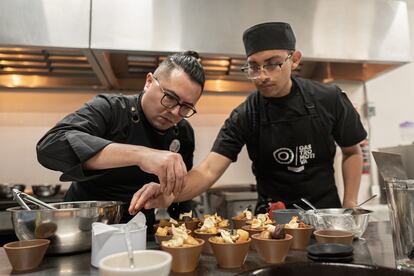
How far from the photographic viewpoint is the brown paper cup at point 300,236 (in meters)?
1.00

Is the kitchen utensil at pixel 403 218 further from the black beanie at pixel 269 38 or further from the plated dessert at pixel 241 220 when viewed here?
the black beanie at pixel 269 38

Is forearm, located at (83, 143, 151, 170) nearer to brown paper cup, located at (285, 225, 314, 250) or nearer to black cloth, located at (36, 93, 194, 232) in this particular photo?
black cloth, located at (36, 93, 194, 232)

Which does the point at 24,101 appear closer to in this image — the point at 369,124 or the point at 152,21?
the point at 152,21

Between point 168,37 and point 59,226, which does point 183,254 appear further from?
point 168,37

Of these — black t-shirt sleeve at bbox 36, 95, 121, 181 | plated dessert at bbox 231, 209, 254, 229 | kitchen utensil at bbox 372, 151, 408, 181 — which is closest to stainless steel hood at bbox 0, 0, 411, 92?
black t-shirt sleeve at bbox 36, 95, 121, 181

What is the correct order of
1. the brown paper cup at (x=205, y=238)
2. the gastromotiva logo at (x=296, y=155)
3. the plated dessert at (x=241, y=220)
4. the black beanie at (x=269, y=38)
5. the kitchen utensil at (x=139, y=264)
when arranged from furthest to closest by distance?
the gastromotiva logo at (x=296, y=155) < the black beanie at (x=269, y=38) < the plated dessert at (x=241, y=220) < the brown paper cup at (x=205, y=238) < the kitchen utensil at (x=139, y=264)

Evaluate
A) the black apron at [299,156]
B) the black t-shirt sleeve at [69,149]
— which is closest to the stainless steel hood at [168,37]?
the black apron at [299,156]

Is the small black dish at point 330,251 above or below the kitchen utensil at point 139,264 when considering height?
below

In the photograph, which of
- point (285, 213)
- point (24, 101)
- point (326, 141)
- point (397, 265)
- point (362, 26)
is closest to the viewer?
point (397, 265)

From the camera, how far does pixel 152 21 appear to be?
205 cm

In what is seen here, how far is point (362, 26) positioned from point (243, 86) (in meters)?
0.98

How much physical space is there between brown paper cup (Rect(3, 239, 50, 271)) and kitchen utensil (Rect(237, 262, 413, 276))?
20.3 inches

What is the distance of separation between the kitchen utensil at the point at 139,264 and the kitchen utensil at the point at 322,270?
8.1 inches

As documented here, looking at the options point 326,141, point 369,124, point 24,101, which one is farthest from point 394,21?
point 24,101
